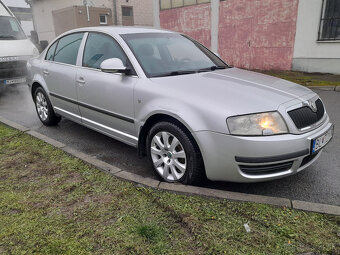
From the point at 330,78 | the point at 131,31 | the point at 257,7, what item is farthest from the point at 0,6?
the point at 330,78

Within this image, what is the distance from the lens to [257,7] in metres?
11.4

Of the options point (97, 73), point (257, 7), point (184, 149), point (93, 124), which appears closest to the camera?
point (184, 149)

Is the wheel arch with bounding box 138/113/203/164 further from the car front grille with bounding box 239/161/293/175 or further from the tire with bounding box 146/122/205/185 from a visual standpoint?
the car front grille with bounding box 239/161/293/175

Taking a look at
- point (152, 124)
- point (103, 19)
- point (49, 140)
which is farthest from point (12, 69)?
point (103, 19)

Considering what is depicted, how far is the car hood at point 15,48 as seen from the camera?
7.62 meters

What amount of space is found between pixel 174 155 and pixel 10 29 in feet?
25.6

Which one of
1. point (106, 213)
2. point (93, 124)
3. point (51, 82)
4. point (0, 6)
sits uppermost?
point (0, 6)

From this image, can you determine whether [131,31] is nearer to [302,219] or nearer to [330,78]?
[302,219]

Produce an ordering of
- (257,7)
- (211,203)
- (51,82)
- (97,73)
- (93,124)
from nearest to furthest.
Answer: (211,203), (97,73), (93,124), (51,82), (257,7)

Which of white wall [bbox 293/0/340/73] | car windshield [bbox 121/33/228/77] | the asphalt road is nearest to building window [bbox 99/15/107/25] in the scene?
white wall [bbox 293/0/340/73]

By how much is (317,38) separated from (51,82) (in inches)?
352

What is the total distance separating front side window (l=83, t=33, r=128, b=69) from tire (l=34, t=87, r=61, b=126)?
140 cm

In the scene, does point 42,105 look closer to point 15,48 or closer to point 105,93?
point 105,93

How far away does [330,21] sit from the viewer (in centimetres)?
977
